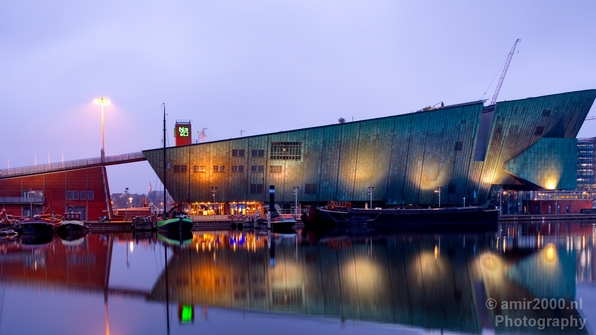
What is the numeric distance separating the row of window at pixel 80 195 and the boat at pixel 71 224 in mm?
5924

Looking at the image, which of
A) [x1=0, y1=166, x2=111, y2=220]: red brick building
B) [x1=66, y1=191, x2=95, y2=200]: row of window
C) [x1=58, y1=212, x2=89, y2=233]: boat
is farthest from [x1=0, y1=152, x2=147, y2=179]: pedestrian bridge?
[x1=58, y1=212, x2=89, y2=233]: boat

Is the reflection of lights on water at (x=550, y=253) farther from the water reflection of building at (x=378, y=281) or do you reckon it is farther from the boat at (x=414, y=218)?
the boat at (x=414, y=218)

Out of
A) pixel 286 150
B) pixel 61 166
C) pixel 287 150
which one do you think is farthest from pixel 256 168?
pixel 61 166

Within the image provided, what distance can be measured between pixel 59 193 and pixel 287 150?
91.4ft

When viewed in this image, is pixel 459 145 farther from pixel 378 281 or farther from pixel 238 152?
pixel 378 281

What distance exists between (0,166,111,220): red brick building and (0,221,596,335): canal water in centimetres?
2697

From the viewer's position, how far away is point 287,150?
3031 inches

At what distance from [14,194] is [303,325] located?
191 ft

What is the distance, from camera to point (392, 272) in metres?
30.0

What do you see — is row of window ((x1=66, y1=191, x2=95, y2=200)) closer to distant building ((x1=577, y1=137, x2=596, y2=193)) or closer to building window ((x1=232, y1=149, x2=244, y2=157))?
building window ((x1=232, y1=149, x2=244, y2=157))

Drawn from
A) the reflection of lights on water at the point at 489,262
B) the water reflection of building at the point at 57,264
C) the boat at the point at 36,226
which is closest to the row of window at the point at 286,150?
the boat at the point at 36,226

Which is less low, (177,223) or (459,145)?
(459,145)

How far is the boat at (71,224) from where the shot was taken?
2441 inches

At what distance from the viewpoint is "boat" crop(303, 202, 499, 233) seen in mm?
69938
